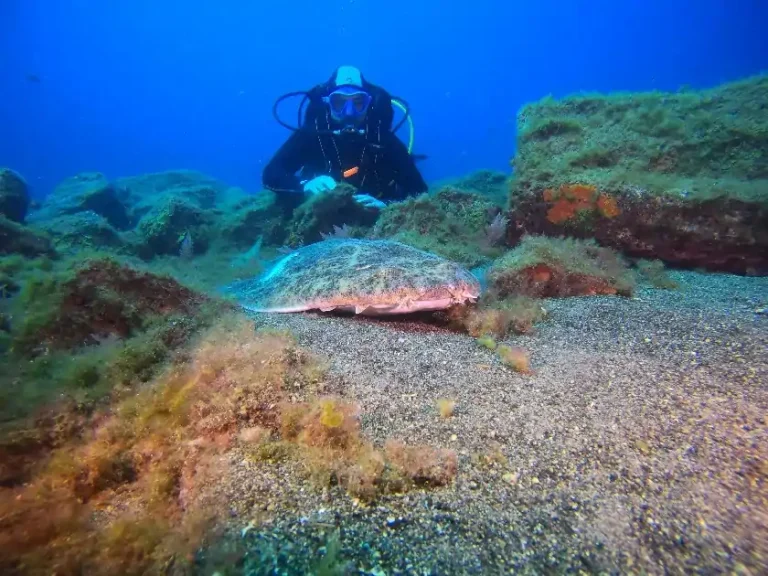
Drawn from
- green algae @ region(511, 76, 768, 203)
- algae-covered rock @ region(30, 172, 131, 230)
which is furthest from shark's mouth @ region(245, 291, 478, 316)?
algae-covered rock @ region(30, 172, 131, 230)

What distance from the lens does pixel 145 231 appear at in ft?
33.6

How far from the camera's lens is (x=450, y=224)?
775 centimetres

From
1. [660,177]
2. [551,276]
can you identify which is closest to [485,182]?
[660,177]

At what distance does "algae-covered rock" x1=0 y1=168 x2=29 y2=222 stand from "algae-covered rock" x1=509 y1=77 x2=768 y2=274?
39.6 ft

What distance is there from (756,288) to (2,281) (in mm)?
10066

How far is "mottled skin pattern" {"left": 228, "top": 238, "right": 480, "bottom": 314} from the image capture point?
4.05 meters

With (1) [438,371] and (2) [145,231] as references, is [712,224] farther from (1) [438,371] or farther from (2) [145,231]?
(2) [145,231]

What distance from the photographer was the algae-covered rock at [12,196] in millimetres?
9578

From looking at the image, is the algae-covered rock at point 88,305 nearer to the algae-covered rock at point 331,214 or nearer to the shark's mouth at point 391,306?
the shark's mouth at point 391,306

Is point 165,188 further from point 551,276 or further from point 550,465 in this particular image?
point 550,465

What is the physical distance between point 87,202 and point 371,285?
13.6m

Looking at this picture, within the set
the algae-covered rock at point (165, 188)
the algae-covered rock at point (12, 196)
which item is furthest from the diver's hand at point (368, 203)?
the algae-covered rock at point (165, 188)

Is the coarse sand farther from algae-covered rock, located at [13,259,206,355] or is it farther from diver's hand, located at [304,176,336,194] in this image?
diver's hand, located at [304,176,336,194]

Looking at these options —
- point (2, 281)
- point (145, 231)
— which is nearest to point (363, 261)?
point (2, 281)
